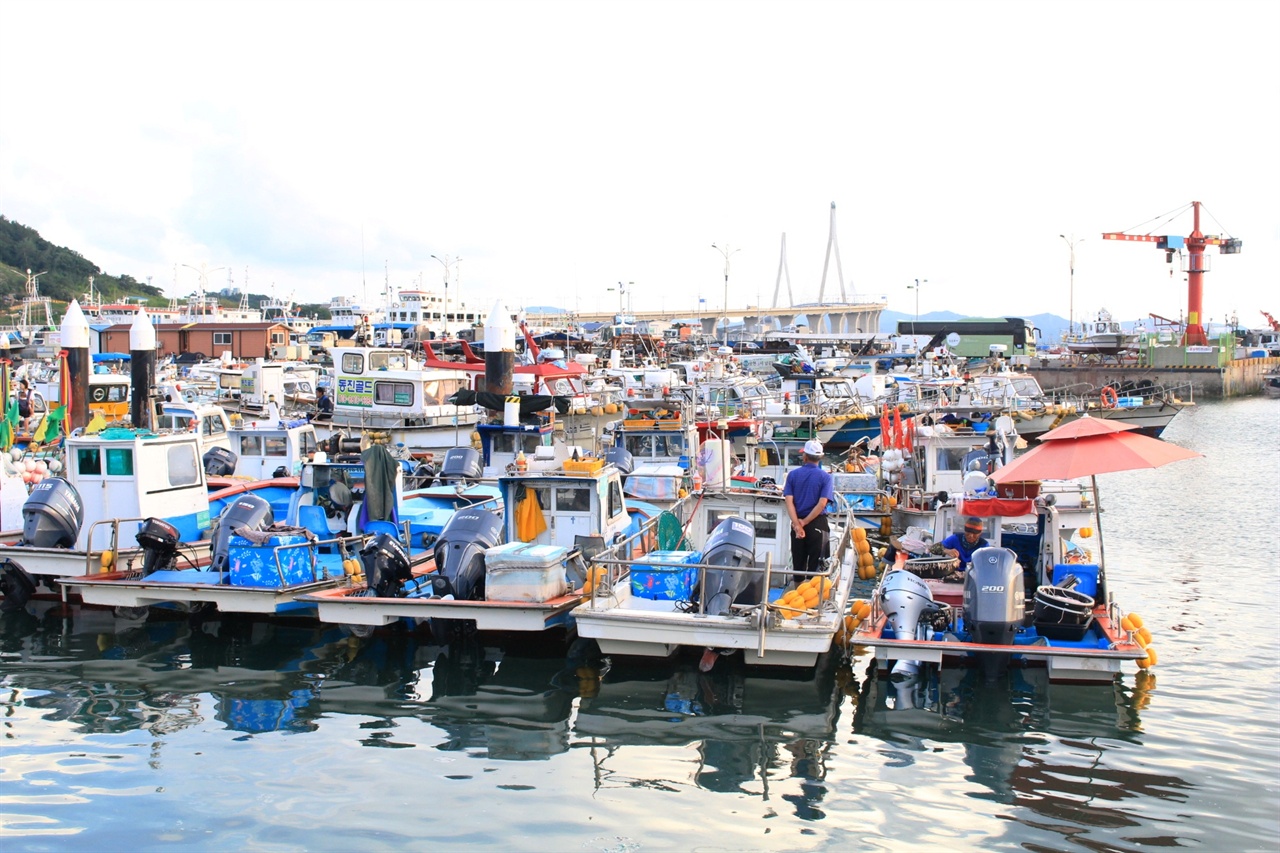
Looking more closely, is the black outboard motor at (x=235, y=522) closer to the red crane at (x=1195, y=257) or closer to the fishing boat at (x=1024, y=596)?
the fishing boat at (x=1024, y=596)

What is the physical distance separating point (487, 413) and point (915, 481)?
1119 cm

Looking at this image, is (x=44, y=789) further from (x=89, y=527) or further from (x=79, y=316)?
(x=79, y=316)

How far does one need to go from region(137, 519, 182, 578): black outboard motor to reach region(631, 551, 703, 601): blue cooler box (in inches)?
259

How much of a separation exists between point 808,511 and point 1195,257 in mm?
87014

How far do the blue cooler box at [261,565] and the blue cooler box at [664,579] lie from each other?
4588 mm

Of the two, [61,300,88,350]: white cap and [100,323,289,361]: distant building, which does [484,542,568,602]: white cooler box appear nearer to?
[61,300,88,350]: white cap

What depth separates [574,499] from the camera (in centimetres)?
1430

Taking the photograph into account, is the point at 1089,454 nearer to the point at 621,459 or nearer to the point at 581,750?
the point at 581,750

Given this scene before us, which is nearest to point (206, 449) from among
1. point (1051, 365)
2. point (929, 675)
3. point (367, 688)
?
point (367, 688)

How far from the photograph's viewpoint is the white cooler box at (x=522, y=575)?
40.8 ft

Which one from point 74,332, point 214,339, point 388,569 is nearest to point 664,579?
point 388,569

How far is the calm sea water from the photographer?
8.54 metres

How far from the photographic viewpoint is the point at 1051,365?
263 ft

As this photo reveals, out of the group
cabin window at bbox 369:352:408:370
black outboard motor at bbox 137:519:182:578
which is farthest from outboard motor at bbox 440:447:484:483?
cabin window at bbox 369:352:408:370
